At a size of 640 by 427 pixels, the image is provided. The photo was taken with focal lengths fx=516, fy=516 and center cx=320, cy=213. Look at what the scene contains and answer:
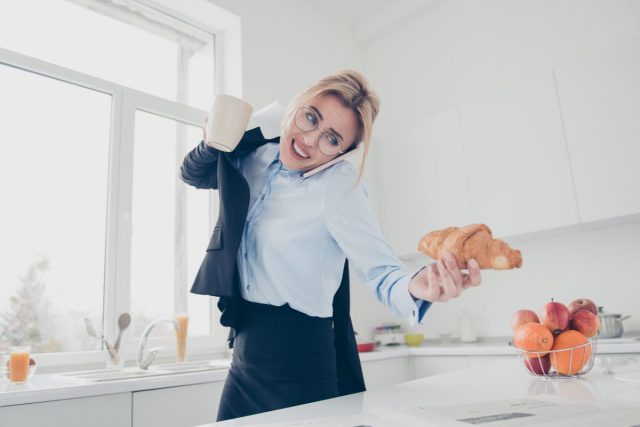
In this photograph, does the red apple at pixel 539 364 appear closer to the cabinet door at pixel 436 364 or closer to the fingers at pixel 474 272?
the fingers at pixel 474 272

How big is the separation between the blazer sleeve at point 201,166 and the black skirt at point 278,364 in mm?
392

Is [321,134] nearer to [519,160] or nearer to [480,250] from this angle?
[480,250]

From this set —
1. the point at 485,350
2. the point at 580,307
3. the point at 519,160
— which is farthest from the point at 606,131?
the point at 580,307

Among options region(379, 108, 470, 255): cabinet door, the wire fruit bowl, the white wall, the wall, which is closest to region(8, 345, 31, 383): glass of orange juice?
the wire fruit bowl

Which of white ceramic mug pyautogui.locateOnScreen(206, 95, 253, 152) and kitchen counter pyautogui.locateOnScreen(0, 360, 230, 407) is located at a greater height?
white ceramic mug pyautogui.locateOnScreen(206, 95, 253, 152)

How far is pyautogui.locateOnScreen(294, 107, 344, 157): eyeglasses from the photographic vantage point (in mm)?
1238

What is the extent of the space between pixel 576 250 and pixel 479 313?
2.27 ft

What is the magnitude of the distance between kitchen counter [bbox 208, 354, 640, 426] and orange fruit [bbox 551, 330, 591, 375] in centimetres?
3

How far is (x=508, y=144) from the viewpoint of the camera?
279cm

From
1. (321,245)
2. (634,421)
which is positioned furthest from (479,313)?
(634,421)

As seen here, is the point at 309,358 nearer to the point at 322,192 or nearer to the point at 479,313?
Result: the point at 322,192

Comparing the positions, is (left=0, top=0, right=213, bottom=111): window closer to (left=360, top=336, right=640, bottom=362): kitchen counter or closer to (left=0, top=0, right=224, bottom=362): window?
(left=0, top=0, right=224, bottom=362): window

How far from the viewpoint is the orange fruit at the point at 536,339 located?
1090 mm

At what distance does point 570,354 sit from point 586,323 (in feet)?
0.29
